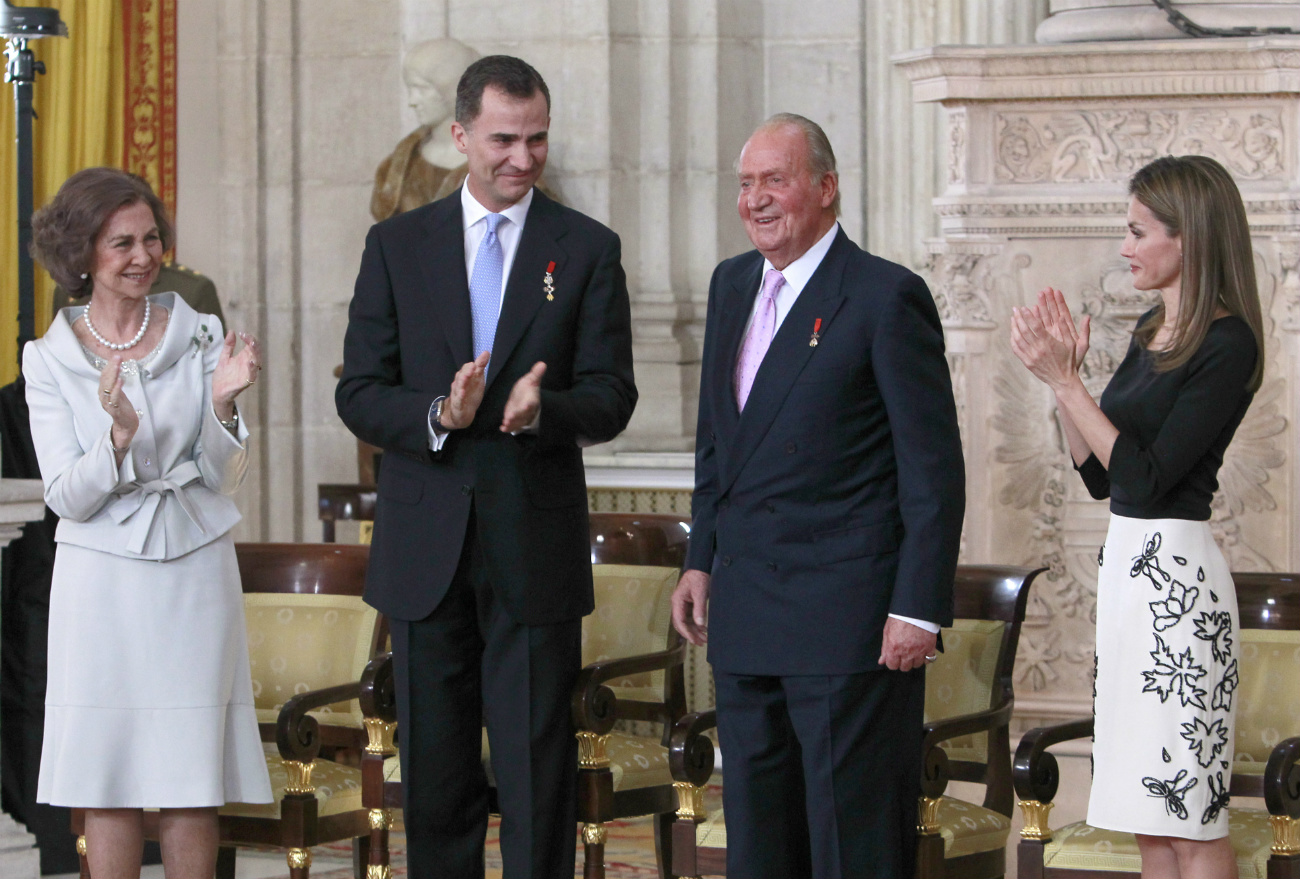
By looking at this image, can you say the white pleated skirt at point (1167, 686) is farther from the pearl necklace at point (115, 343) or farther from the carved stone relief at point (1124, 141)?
the carved stone relief at point (1124, 141)

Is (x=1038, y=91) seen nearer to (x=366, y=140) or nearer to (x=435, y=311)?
(x=435, y=311)

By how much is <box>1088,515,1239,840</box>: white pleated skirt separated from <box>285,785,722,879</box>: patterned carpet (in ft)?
6.15

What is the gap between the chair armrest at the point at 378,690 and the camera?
12.6 ft

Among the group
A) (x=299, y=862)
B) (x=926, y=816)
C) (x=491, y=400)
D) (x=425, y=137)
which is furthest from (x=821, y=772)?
(x=425, y=137)

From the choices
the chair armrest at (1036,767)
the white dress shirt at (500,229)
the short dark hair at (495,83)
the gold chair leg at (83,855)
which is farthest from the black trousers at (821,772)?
the gold chair leg at (83,855)

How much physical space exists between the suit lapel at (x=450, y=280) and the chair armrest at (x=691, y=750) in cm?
81

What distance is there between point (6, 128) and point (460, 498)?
→ 5.04 meters

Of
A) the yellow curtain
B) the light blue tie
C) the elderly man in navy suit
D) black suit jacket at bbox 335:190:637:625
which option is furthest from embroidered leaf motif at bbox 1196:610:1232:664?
the yellow curtain

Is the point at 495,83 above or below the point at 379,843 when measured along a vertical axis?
above

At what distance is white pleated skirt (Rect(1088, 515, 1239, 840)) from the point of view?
324cm

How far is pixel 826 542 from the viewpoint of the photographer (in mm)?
3119

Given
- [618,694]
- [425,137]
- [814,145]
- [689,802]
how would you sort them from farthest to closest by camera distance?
[425,137], [618,694], [689,802], [814,145]

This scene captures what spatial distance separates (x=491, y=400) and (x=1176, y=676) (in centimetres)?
129

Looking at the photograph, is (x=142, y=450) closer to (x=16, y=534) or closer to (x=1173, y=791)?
(x=16, y=534)
